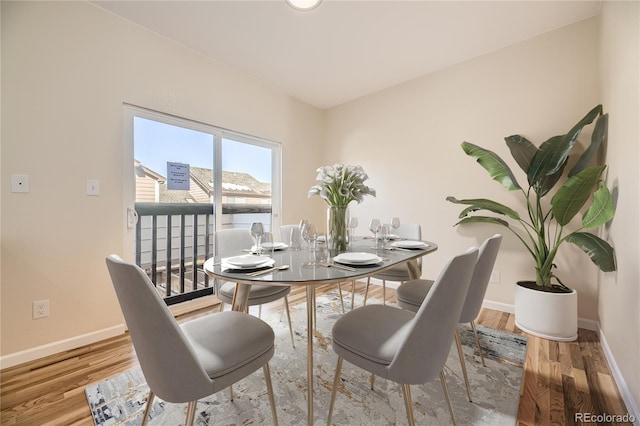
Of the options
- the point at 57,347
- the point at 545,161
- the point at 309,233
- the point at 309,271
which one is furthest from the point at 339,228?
the point at 57,347

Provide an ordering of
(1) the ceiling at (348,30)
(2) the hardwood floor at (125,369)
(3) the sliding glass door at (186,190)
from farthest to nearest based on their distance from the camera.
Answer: (3) the sliding glass door at (186,190) → (1) the ceiling at (348,30) → (2) the hardwood floor at (125,369)

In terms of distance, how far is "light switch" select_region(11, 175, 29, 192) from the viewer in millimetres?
1708

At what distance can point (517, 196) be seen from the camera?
252cm

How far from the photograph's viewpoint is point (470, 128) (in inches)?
110

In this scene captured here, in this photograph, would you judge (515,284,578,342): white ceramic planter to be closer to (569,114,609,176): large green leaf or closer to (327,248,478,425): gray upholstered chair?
(569,114,609,176): large green leaf

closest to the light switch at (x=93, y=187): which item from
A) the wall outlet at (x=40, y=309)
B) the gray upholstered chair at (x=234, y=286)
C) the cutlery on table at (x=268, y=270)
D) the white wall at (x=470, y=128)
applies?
the wall outlet at (x=40, y=309)

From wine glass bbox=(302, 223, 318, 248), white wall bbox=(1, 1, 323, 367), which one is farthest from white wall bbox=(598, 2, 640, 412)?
white wall bbox=(1, 1, 323, 367)

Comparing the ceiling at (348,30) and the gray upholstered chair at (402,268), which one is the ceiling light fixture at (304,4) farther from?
the gray upholstered chair at (402,268)

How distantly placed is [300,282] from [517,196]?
2.48 meters

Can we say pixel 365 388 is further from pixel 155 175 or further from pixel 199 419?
pixel 155 175

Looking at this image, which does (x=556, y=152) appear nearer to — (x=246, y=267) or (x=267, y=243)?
(x=267, y=243)

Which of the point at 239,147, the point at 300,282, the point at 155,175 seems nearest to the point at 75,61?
the point at 155,175

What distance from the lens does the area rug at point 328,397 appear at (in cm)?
128

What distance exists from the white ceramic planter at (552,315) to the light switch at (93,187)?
346 cm
